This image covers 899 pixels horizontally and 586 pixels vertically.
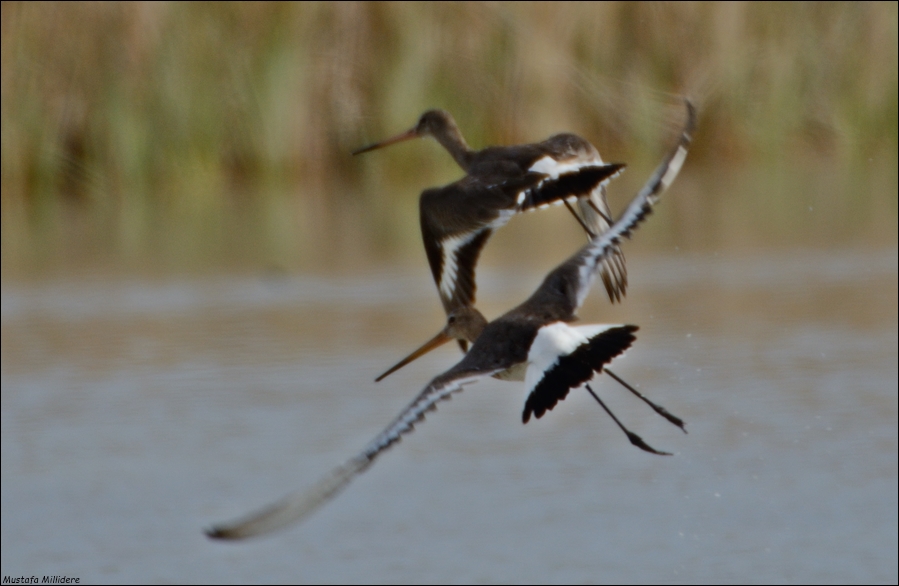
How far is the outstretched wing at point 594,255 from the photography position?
5.75 metres

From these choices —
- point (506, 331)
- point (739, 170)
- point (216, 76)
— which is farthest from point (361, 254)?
point (506, 331)

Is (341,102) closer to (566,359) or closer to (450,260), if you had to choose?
(450,260)

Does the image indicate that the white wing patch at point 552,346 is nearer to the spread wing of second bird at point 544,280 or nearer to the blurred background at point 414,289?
the spread wing of second bird at point 544,280

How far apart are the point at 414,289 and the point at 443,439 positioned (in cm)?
421

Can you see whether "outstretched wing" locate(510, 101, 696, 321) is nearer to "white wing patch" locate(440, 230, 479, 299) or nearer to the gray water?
"white wing patch" locate(440, 230, 479, 299)

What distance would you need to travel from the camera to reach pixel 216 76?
17594 millimetres

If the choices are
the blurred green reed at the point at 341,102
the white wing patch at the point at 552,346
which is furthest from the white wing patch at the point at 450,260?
the blurred green reed at the point at 341,102

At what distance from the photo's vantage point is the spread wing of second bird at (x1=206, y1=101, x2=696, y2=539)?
531 centimetres

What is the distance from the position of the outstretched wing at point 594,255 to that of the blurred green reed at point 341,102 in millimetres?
10163

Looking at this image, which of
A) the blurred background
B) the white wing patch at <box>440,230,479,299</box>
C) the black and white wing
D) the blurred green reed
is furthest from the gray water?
the blurred green reed

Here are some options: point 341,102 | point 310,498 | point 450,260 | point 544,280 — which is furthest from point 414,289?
point 310,498

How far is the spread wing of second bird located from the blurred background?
2420 millimetres

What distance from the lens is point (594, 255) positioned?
6.03 m

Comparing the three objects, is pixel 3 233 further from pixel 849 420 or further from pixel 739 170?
pixel 849 420
